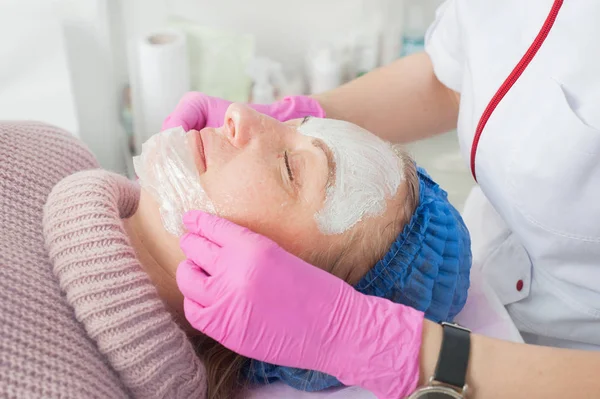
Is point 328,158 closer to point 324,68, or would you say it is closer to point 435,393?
point 435,393

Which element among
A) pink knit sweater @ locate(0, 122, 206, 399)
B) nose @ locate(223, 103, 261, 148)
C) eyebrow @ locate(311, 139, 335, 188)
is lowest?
pink knit sweater @ locate(0, 122, 206, 399)

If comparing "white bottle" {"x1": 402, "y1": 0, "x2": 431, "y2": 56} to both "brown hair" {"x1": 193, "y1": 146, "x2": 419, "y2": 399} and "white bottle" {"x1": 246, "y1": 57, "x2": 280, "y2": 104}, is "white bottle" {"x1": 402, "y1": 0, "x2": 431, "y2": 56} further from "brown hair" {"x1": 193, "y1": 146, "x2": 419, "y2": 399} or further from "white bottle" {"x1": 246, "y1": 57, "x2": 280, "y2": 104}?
"brown hair" {"x1": 193, "y1": 146, "x2": 419, "y2": 399}

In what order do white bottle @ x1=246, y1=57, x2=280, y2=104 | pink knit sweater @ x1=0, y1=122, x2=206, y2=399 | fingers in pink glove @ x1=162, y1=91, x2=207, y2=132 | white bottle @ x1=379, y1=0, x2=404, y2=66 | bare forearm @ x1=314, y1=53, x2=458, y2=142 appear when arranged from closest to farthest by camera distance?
pink knit sweater @ x1=0, y1=122, x2=206, y2=399
fingers in pink glove @ x1=162, y1=91, x2=207, y2=132
bare forearm @ x1=314, y1=53, x2=458, y2=142
white bottle @ x1=246, y1=57, x2=280, y2=104
white bottle @ x1=379, y1=0, x2=404, y2=66

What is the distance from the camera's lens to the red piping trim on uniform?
1.09 meters

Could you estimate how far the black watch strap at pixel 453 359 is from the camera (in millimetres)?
919

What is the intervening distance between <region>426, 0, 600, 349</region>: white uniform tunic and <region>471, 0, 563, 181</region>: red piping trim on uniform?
0.01 metres

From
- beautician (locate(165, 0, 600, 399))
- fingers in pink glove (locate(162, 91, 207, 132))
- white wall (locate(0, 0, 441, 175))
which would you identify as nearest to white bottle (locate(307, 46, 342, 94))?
white wall (locate(0, 0, 441, 175))

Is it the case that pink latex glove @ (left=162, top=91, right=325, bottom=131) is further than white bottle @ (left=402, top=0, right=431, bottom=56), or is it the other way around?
white bottle @ (left=402, top=0, right=431, bottom=56)

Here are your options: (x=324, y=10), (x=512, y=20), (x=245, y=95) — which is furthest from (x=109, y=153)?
(x=512, y=20)

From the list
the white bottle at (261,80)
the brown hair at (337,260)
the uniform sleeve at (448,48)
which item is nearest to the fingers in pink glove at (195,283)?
the brown hair at (337,260)

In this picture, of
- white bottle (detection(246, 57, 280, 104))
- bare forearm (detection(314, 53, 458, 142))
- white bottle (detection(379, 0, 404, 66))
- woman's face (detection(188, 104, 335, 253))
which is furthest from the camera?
white bottle (detection(379, 0, 404, 66))

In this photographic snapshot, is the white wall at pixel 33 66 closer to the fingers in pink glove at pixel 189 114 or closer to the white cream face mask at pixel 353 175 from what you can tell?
the fingers in pink glove at pixel 189 114

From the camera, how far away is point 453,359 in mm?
927

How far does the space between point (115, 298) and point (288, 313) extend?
0.27 m
